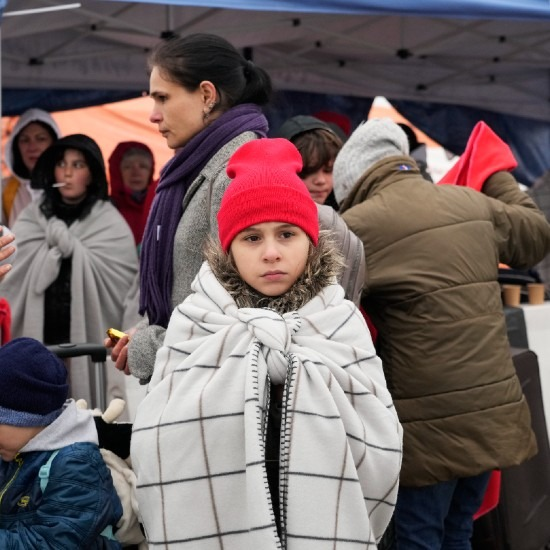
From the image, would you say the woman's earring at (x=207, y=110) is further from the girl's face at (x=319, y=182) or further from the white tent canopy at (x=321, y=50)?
the white tent canopy at (x=321, y=50)

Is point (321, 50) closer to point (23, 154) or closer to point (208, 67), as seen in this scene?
point (23, 154)

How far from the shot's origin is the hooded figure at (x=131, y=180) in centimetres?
631

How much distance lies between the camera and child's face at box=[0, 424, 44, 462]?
2.46 m

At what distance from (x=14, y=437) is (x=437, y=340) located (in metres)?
1.37

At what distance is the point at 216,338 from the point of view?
217 cm

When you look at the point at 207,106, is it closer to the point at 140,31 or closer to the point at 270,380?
the point at 270,380

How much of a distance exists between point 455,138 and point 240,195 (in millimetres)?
7439

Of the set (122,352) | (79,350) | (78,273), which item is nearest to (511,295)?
(78,273)

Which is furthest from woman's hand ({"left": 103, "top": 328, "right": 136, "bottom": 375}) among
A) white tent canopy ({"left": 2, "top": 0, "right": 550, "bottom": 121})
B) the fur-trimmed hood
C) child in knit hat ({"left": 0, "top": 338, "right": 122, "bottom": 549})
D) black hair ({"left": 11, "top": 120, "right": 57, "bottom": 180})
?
black hair ({"left": 11, "top": 120, "right": 57, "bottom": 180})

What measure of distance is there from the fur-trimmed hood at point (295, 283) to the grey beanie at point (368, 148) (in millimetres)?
1132

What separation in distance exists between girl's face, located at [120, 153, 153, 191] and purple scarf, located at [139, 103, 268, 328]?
3733mm

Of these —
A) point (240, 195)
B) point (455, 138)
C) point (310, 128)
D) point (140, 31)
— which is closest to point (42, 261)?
point (310, 128)

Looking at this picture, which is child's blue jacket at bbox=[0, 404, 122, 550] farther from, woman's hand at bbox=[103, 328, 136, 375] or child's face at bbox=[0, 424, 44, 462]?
woman's hand at bbox=[103, 328, 136, 375]

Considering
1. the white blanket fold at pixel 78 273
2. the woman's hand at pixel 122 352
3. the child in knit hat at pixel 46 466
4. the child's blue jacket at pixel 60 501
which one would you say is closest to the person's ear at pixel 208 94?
the woman's hand at pixel 122 352
